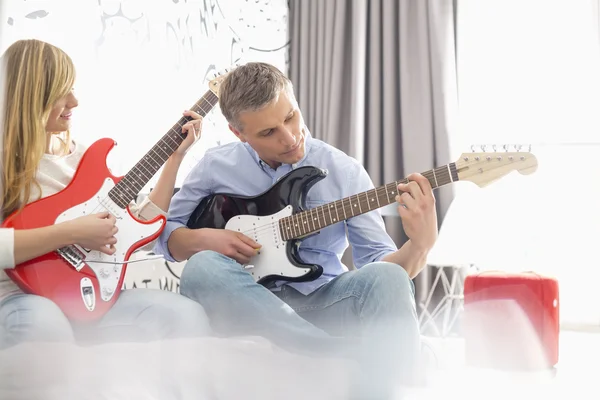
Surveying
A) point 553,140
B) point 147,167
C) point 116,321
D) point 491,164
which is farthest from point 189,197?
point 553,140

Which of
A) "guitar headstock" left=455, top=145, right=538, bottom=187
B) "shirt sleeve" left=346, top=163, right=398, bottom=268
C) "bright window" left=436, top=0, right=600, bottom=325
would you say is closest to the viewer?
"guitar headstock" left=455, top=145, right=538, bottom=187

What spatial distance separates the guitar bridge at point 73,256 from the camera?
3.53 feet

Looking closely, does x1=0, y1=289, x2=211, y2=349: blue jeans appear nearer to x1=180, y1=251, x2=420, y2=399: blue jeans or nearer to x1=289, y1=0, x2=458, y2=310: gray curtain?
x1=180, y1=251, x2=420, y2=399: blue jeans

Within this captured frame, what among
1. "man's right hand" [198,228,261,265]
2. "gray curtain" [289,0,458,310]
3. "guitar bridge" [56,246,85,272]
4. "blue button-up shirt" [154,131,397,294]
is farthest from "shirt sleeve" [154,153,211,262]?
"gray curtain" [289,0,458,310]

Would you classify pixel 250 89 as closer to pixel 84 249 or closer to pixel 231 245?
pixel 231 245

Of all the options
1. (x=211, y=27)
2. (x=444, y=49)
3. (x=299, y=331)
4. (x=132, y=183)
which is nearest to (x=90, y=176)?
(x=132, y=183)

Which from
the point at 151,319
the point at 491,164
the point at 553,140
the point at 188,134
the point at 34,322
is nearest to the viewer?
the point at 34,322

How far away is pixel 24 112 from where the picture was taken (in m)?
1.04

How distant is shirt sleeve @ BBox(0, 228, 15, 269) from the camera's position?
1.00 metres

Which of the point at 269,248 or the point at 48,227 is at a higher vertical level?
the point at 48,227

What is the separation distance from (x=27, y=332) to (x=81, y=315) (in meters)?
0.12

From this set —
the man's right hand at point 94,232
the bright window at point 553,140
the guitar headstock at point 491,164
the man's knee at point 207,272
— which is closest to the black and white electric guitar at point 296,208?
the guitar headstock at point 491,164

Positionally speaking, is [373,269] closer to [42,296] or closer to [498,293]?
[42,296]

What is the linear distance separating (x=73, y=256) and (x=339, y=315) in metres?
0.46
